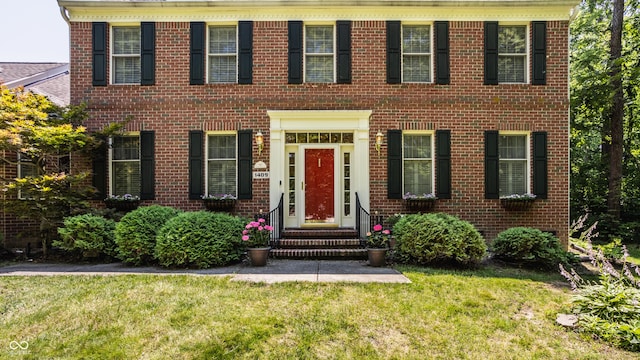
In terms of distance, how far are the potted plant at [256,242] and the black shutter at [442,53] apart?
5.24 meters

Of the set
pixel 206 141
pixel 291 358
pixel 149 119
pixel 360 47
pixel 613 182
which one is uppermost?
pixel 360 47

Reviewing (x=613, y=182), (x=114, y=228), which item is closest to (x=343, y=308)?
(x=114, y=228)

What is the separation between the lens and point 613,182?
9.79 metres

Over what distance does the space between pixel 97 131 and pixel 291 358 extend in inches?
273

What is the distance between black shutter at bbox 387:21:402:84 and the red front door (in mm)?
2223

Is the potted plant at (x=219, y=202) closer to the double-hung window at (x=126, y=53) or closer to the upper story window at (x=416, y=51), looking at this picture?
the double-hung window at (x=126, y=53)

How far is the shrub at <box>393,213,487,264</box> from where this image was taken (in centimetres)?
599

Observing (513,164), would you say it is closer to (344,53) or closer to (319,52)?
(344,53)

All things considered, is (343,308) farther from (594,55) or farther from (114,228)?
(594,55)

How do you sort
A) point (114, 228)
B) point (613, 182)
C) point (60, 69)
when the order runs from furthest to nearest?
point (60, 69) → point (613, 182) → point (114, 228)

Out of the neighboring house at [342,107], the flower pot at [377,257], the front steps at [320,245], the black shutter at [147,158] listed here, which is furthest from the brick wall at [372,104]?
the flower pot at [377,257]

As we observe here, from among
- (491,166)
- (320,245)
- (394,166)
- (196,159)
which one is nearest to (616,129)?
(491,166)

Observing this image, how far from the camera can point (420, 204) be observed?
7676 millimetres

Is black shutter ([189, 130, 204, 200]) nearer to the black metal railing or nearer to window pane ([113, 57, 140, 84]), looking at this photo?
the black metal railing
